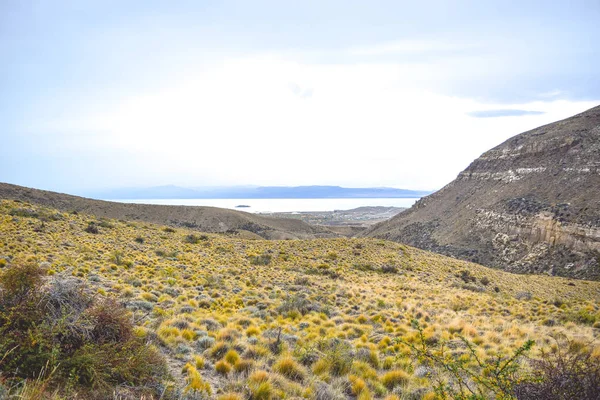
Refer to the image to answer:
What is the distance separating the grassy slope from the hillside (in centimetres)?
2932

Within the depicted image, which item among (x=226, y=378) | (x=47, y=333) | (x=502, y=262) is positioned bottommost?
(x=502, y=262)

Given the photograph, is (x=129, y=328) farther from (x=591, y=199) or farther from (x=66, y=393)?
(x=591, y=199)

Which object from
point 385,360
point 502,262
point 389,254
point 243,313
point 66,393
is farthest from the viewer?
point 502,262

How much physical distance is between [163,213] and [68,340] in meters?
63.3

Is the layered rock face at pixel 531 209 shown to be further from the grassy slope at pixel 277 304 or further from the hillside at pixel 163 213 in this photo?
the hillside at pixel 163 213

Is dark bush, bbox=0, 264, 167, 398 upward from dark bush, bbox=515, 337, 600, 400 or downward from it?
upward

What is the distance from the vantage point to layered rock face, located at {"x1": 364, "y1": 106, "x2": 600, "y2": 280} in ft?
107

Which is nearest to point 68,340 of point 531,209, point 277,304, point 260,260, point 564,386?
point 564,386

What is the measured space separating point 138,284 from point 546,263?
39.8 meters

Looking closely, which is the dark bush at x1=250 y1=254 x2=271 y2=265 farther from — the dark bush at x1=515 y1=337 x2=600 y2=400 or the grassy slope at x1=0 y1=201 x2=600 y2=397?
the dark bush at x1=515 y1=337 x2=600 y2=400

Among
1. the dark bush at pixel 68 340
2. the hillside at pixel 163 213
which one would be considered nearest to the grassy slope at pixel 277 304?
the dark bush at pixel 68 340

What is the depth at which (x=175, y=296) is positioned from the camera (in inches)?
422

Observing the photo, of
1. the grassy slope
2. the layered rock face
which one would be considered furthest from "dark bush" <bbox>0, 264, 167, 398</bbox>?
the layered rock face

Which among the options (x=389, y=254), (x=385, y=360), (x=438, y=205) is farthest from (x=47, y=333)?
(x=438, y=205)
